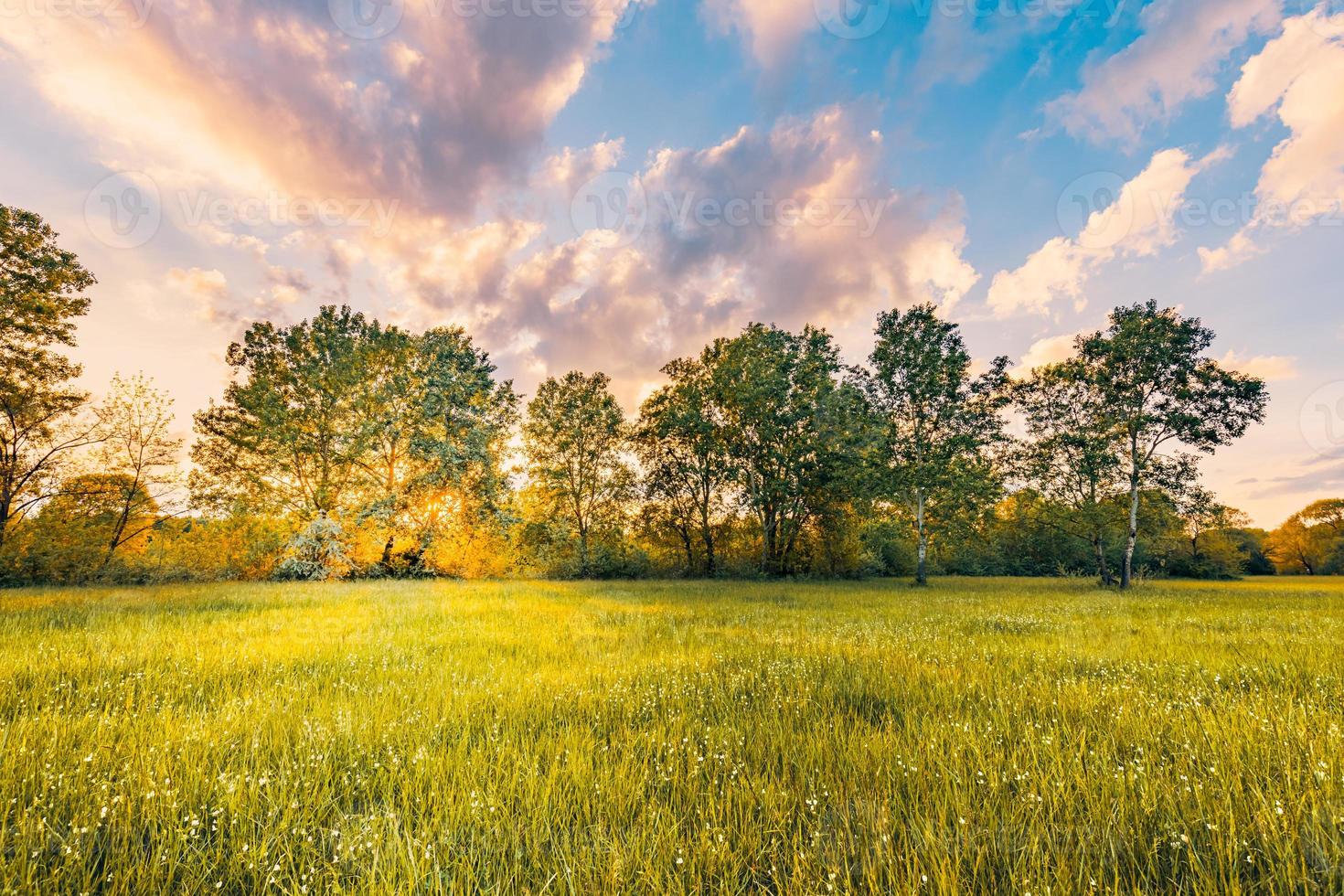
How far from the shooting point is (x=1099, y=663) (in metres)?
6.09

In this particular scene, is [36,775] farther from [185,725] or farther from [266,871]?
[266,871]

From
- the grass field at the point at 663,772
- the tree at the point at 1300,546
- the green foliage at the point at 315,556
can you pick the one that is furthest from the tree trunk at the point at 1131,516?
the tree at the point at 1300,546

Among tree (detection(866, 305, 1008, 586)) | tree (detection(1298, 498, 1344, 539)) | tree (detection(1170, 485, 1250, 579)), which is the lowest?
tree (detection(1170, 485, 1250, 579))

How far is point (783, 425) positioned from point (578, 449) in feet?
56.9

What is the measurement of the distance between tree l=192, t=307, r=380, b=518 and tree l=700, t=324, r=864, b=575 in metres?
25.3

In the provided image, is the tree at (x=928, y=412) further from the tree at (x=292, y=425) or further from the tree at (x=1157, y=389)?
the tree at (x=292, y=425)

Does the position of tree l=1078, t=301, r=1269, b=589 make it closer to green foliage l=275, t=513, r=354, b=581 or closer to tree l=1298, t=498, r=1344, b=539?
green foliage l=275, t=513, r=354, b=581

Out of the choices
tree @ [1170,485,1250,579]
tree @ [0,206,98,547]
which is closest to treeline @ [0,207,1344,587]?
tree @ [0,206,98,547]

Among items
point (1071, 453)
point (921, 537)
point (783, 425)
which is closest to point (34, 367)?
point (783, 425)

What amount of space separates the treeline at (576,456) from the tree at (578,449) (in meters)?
0.18

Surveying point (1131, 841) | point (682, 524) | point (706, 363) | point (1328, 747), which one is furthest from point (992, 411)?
point (1131, 841)

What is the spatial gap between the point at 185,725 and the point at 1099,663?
1003 cm

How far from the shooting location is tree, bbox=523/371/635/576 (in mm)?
38594

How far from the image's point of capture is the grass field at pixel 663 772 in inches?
84.3
